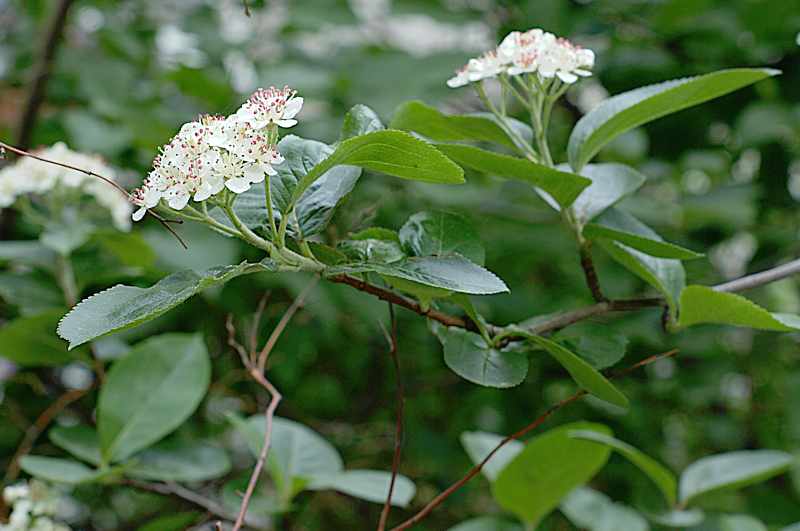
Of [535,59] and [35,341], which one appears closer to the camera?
[535,59]

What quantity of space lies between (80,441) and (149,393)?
7cm

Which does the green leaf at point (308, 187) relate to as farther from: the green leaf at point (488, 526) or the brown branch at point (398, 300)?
the green leaf at point (488, 526)

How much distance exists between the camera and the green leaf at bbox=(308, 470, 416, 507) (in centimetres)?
62

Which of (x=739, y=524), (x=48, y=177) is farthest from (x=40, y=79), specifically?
(x=739, y=524)

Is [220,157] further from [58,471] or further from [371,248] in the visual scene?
[58,471]

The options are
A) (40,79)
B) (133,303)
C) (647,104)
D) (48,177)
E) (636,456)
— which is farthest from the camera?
(40,79)

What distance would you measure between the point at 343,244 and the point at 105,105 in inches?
27.1

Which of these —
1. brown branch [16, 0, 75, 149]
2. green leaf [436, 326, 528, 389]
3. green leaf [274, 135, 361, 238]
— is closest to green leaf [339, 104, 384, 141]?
green leaf [274, 135, 361, 238]

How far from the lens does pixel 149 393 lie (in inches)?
26.9

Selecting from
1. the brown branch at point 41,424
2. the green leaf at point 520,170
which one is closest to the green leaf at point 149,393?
the brown branch at point 41,424

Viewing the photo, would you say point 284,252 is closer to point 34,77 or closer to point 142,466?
point 142,466

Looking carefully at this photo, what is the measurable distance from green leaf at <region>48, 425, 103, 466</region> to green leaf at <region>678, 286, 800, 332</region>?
45 cm

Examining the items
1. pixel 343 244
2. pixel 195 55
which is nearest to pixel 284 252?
pixel 343 244

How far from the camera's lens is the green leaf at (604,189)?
52 cm
